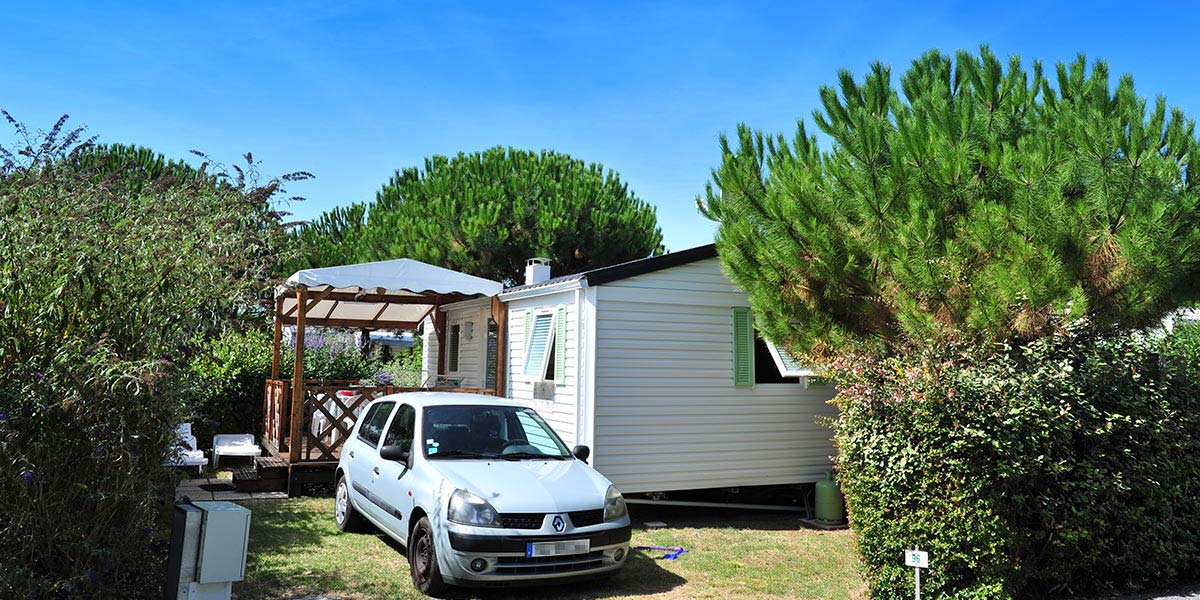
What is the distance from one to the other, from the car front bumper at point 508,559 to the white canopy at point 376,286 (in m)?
4.77

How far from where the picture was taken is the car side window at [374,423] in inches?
300

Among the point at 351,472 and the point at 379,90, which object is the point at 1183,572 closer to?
the point at 351,472

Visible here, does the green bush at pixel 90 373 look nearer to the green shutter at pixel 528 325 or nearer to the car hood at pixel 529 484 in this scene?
the car hood at pixel 529 484

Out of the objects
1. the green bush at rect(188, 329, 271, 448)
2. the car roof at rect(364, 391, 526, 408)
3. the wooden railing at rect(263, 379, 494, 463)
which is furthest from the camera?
the green bush at rect(188, 329, 271, 448)

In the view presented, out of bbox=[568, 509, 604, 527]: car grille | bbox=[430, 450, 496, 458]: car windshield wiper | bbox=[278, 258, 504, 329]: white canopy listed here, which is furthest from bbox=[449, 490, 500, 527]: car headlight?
bbox=[278, 258, 504, 329]: white canopy

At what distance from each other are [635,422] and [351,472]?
132 inches

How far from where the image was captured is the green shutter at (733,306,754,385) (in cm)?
1003

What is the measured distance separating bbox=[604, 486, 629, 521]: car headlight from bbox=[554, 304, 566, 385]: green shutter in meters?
3.40

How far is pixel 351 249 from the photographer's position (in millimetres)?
26047

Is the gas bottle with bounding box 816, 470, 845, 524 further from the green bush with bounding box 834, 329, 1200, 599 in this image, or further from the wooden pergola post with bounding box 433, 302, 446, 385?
the wooden pergola post with bounding box 433, 302, 446, 385

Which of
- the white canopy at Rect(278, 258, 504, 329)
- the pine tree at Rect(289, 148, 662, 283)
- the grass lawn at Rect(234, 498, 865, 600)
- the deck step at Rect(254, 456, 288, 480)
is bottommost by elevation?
the grass lawn at Rect(234, 498, 865, 600)

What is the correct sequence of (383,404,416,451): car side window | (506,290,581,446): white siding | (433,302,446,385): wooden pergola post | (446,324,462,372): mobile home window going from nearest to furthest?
(383,404,416,451): car side window < (506,290,581,446): white siding < (446,324,462,372): mobile home window < (433,302,446,385): wooden pergola post

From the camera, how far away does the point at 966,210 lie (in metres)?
6.76

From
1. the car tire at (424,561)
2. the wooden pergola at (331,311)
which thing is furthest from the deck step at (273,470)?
the car tire at (424,561)
